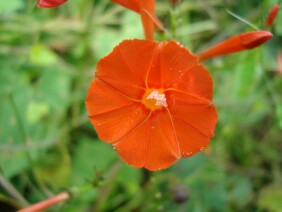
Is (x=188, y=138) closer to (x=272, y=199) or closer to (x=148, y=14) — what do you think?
(x=148, y=14)

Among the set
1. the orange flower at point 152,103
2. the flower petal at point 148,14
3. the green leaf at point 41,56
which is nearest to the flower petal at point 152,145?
the orange flower at point 152,103

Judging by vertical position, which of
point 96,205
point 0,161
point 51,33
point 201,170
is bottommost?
point 201,170

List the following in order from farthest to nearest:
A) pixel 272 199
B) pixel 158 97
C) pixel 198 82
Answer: pixel 272 199 → pixel 158 97 → pixel 198 82

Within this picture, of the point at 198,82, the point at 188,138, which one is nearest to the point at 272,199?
the point at 188,138

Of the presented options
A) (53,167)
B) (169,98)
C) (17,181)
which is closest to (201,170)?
(53,167)

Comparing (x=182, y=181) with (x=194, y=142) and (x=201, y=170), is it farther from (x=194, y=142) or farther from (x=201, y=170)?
(x=194, y=142)

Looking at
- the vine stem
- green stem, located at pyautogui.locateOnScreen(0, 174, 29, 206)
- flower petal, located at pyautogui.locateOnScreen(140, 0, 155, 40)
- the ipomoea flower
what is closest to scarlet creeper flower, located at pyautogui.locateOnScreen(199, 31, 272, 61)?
the ipomoea flower
